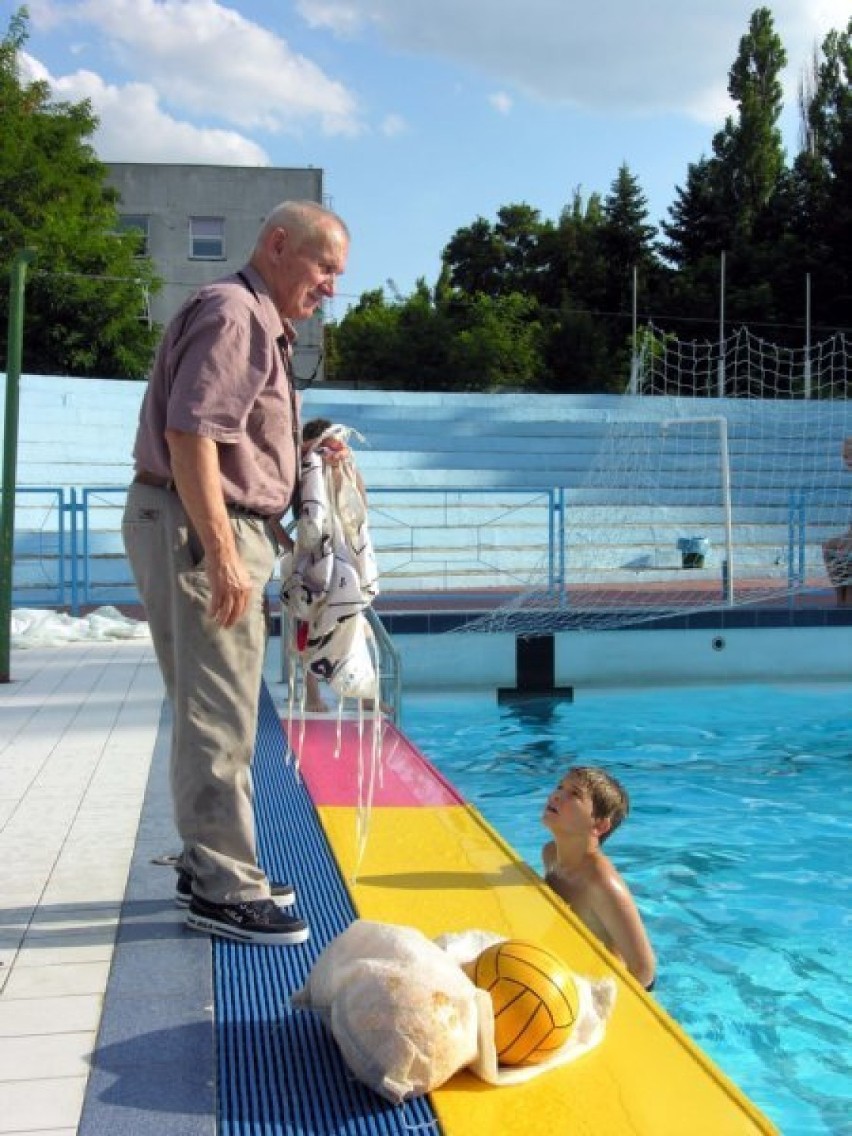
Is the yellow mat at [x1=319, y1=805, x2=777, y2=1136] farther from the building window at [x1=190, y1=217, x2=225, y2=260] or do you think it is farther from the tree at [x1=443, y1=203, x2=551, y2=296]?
the tree at [x1=443, y1=203, x2=551, y2=296]

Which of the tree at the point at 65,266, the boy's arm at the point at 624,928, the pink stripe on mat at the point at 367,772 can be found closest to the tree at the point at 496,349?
the tree at the point at 65,266

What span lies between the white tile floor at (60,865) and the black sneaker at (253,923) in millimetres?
223

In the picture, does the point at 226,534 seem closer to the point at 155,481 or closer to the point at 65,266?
the point at 155,481

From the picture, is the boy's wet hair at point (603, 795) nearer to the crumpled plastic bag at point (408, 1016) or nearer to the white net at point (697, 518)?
the crumpled plastic bag at point (408, 1016)

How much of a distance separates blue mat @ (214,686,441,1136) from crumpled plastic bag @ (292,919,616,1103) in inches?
1.8

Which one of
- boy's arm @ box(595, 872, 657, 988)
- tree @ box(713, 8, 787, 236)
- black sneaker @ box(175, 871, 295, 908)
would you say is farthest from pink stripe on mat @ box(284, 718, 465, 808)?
tree @ box(713, 8, 787, 236)

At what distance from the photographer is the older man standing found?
2447 mm

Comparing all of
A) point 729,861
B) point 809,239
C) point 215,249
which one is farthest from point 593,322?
point 729,861

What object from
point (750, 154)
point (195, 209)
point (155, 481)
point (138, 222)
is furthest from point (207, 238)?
point (155, 481)

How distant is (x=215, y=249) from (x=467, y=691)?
21392 mm

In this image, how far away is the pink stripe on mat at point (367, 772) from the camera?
13.3 ft

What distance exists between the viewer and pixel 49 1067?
208 cm

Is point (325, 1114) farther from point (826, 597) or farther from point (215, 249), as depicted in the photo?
point (215, 249)

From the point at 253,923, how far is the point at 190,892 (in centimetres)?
26
